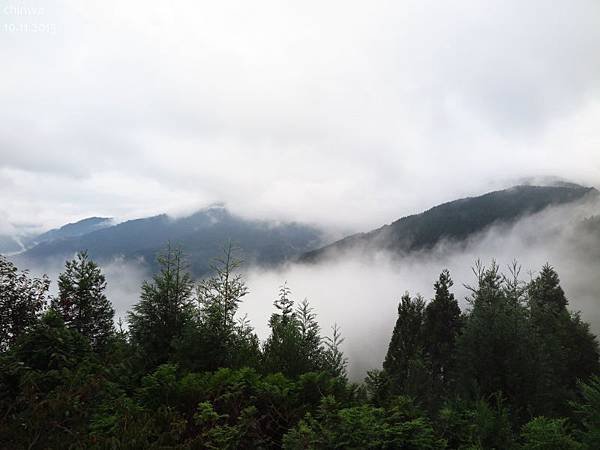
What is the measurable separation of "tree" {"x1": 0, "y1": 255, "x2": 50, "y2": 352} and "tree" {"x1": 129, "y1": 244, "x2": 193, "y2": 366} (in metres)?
8.08

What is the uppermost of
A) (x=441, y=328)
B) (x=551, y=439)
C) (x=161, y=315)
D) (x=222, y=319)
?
(x=161, y=315)

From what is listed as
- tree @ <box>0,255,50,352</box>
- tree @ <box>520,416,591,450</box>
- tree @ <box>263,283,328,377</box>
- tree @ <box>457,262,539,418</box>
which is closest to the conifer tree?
tree @ <box>263,283,328,377</box>

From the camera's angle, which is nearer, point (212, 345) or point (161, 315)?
point (212, 345)

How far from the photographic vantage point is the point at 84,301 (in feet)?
78.4

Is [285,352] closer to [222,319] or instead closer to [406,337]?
[222,319]

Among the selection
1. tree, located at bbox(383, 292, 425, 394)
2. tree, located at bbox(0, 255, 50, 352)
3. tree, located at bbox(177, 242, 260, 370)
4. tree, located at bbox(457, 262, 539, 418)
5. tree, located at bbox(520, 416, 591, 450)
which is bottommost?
tree, located at bbox(383, 292, 425, 394)

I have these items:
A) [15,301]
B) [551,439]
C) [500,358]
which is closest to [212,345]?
[551,439]

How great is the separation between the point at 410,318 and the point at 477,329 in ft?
63.9

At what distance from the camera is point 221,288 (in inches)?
838

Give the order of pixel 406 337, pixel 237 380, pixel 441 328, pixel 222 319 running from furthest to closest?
pixel 406 337 < pixel 441 328 < pixel 222 319 < pixel 237 380

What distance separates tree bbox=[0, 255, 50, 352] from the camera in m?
19.6

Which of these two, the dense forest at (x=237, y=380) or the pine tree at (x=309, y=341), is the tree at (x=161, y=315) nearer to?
the dense forest at (x=237, y=380)

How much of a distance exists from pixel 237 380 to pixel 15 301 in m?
17.6

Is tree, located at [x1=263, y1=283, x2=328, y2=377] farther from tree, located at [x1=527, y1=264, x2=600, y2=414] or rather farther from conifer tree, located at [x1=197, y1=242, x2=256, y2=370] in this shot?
Result: tree, located at [x1=527, y1=264, x2=600, y2=414]
